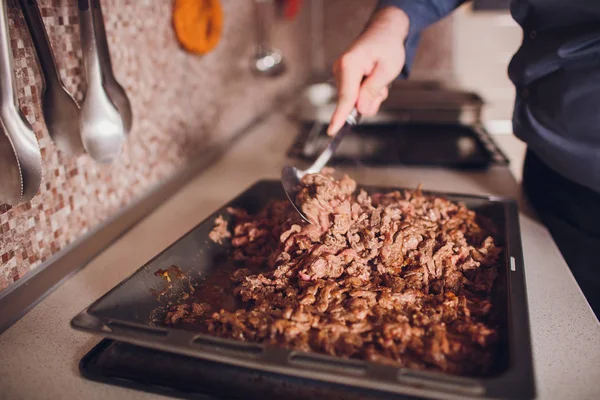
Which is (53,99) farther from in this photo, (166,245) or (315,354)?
(315,354)

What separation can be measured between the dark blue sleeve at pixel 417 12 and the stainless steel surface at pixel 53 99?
2.55ft

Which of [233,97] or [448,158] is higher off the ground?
[233,97]

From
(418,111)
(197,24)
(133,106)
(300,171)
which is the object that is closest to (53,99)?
(133,106)

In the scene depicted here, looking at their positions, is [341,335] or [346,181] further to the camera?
[346,181]

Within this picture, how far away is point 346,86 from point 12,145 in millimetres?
662

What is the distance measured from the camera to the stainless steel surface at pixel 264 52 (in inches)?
76.2

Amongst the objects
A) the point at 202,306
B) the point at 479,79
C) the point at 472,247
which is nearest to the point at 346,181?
the point at 472,247

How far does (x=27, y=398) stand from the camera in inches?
26.2

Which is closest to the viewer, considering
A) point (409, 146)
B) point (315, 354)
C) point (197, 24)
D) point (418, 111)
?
point (315, 354)

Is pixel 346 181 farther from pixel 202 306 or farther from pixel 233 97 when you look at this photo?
pixel 233 97

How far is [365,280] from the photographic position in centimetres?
85

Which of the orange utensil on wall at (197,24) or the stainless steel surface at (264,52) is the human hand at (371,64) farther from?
the stainless steel surface at (264,52)

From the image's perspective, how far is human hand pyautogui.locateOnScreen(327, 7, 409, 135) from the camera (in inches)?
42.9

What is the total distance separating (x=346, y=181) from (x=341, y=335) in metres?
0.43
